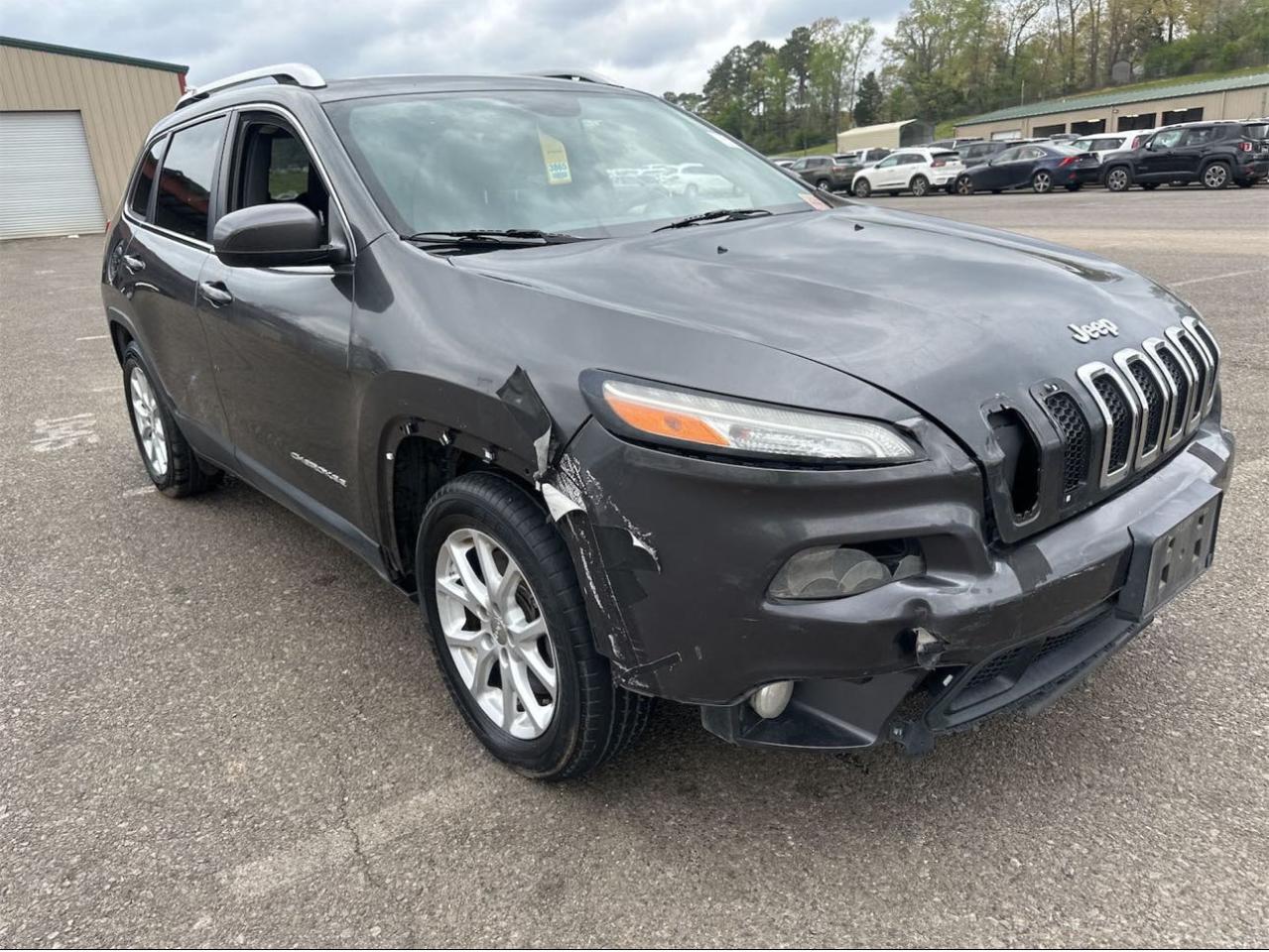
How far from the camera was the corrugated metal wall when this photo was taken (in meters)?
24.5

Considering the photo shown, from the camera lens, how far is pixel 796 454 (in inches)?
72.7

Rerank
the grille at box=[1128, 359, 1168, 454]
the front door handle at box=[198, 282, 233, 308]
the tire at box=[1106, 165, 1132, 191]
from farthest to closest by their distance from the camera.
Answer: the tire at box=[1106, 165, 1132, 191] < the front door handle at box=[198, 282, 233, 308] < the grille at box=[1128, 359, 1168, 454]

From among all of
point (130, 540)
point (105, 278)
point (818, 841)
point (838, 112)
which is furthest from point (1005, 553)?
point (838, 112)

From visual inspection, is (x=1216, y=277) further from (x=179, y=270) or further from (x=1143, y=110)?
(x=1143, y=110)

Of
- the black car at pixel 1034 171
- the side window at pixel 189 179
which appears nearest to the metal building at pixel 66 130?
the black car at pixel 1034 171

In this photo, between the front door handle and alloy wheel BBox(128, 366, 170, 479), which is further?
alloy wheel BBox(128, 366, 170, 479)

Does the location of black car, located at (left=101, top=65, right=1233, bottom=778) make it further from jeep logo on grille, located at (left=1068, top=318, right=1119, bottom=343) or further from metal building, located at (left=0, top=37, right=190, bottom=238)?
metal building, located at (left=0, top=37, right=190, bottom=238)

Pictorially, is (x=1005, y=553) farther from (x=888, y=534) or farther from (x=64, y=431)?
(x=64, y=431)

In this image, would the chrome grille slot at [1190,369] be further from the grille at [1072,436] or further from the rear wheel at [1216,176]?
the rear wheel at [1216,176]

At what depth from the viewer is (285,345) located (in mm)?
2967

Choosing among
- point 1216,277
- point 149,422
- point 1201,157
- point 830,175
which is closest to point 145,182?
point 149,422

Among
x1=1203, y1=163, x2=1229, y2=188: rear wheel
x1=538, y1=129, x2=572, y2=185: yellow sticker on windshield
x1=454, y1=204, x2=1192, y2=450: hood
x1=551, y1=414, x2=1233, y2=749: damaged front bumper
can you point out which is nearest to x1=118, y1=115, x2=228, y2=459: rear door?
x1=538, y1=129, x2=572, y2=185: yellow sticker on windshield

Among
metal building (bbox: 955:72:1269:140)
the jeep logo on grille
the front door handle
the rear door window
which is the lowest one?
the jeep logo on grille

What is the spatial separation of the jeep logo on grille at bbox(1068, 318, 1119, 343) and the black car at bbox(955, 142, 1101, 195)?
2695 cm
